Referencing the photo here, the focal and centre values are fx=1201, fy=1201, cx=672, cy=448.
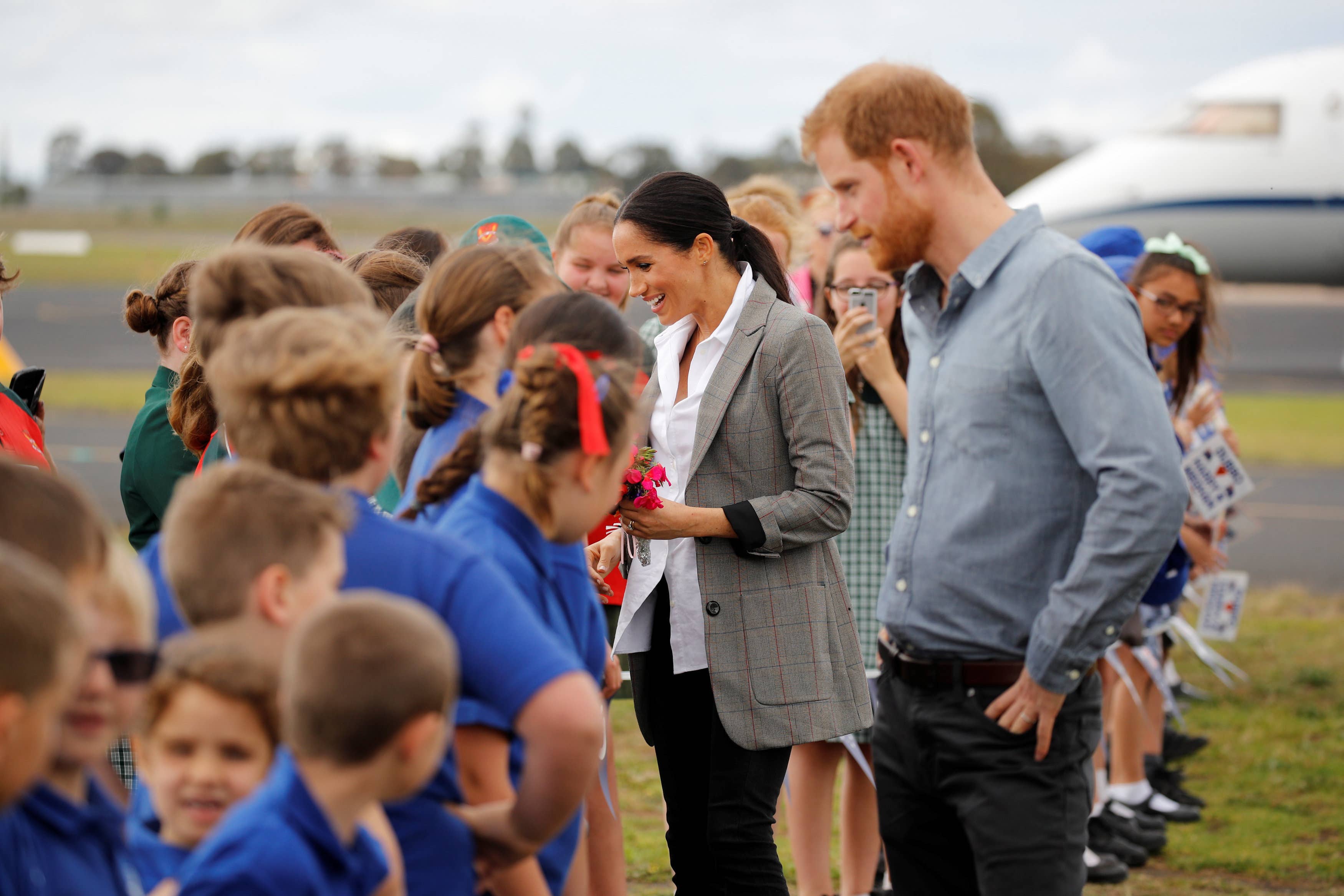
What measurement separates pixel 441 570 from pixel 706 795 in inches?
67.6

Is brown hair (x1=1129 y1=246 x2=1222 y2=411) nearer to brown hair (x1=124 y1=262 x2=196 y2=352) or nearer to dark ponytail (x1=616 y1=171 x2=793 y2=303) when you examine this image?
dark ponytail (x1=616 y1=171 x2=793 y2=303)

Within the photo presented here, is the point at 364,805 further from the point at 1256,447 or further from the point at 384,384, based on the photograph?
the point at 1256,447

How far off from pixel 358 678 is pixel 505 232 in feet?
8.00

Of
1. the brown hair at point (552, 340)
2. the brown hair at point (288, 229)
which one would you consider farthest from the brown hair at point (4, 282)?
the brown hair at point (552, 340)

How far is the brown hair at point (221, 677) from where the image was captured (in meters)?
1.52

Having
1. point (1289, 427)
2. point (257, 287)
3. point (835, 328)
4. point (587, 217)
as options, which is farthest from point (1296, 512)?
point (257, 287)

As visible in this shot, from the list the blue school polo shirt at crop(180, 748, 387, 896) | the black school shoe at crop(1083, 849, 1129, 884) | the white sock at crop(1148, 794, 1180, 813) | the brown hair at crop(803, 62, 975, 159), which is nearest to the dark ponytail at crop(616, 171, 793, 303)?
the brown hair at crop(803, 62, 975, 159)

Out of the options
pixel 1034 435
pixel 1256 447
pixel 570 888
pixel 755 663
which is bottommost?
pixel 1256 447

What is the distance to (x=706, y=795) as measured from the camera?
3189mm

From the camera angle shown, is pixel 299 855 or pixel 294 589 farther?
pixel 294 589

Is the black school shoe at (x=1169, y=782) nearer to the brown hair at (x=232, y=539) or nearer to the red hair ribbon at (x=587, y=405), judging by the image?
the red hair ribbon at (x=587, y=405)

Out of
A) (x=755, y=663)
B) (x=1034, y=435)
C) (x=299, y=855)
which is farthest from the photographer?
(x=755, y=663)

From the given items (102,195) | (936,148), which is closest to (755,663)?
(936,148)

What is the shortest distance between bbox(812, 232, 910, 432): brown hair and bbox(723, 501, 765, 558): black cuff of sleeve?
1260mm
